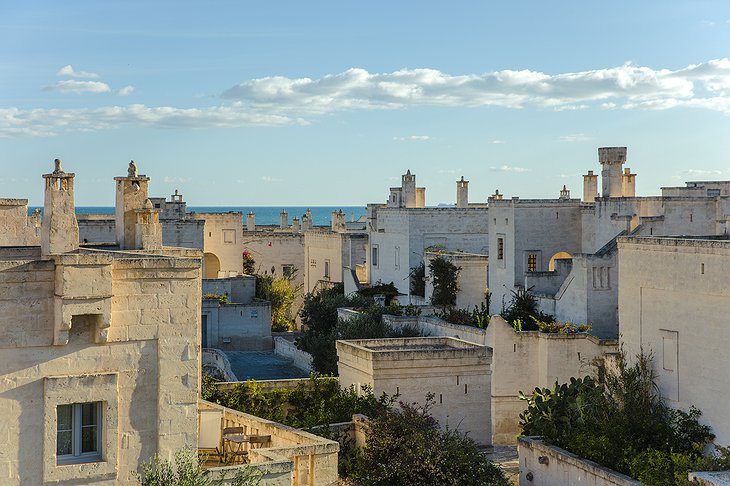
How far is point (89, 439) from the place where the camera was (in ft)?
47.2

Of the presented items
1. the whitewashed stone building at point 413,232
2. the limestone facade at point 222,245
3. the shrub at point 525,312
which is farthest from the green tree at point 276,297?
the shrub at point 525,312

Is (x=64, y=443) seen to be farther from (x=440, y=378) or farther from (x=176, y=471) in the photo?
(x=440, y=378)

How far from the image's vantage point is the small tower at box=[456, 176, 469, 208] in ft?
165

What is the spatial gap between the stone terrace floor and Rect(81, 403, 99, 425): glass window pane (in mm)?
21532

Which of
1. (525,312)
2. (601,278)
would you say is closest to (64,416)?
(601,278)

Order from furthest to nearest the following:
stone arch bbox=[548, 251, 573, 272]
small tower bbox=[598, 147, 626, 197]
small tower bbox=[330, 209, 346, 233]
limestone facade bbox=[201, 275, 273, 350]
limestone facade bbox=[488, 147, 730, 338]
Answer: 1. small tower bbox=[330, 209, 346, 233]
2. limestone facade bbox=[201, 275, 273, 350]
3. stone arch bbox=[548, 251, 573, 272]
4. small tower bbox=[598, 147, 626, 197]
5. limestone facade bbox=[488, 147, 730, 338]

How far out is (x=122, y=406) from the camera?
14.3 meters

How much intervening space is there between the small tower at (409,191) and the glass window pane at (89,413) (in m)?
34.9

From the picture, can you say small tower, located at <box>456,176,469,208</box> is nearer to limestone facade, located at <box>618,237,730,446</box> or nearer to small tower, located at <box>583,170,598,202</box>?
small tower, located at <box>583,170,598,202</box>

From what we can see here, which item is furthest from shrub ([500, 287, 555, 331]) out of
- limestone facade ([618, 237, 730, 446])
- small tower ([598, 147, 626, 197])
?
limestone facade ([618, 237, 730, 446])

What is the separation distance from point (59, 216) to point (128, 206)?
346 centimetres

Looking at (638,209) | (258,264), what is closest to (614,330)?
(638,209)

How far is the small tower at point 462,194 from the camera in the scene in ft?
165

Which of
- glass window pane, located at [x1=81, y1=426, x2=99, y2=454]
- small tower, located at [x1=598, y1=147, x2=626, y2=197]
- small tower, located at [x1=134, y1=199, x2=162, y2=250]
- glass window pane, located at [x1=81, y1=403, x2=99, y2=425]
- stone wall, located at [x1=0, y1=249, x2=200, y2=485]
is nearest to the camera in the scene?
stone wall, located at [x1=0, y1=249, x2=200, y2=485]
